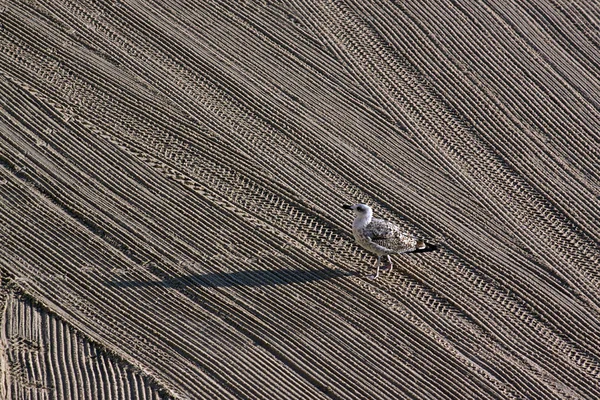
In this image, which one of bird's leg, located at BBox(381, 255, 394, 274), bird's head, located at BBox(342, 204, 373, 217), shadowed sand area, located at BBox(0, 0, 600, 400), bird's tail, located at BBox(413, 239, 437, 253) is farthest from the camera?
bird's leg, located at BBox(381, 255, 394, 274)

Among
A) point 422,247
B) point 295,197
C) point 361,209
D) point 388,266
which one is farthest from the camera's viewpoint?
point 295,197

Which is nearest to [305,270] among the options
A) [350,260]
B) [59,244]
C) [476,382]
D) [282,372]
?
[350,260]

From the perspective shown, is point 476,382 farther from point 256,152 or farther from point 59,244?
point 59,244

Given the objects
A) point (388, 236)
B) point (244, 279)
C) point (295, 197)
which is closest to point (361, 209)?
point (388, 236)

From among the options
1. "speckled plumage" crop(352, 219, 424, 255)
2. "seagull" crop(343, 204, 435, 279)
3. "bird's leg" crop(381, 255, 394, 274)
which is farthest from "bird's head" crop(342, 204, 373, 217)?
"bird's leg" crop(381, 255, 394, 274)

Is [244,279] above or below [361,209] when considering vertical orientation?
below

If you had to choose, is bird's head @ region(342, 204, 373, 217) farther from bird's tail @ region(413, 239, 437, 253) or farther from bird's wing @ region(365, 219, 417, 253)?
bird's tail @ region(413, 239, 437, 253)

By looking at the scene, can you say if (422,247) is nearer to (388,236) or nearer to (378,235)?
(388,236)
